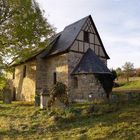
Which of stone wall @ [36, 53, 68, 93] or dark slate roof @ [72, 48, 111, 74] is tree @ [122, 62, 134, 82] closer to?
stone wall @ [36, 53, 68, 93]

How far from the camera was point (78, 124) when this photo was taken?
1669cm

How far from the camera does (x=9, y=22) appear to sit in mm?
26484

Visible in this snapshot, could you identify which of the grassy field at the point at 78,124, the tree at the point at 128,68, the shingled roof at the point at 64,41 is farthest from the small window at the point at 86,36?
the tree at the point at 128,68

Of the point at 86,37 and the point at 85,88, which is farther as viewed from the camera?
the point at 86,37

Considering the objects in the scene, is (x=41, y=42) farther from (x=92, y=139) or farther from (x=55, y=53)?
(x=92, y=139)

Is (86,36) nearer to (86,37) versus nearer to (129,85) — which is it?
(86,37)

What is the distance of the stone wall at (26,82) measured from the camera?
32.3 metres

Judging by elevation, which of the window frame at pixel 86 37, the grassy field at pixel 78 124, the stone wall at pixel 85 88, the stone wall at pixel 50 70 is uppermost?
the window frame at pixel 86 37

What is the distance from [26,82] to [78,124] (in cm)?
1849

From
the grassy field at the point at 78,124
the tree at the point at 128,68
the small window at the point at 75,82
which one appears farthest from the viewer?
the tree at the point at 128,68

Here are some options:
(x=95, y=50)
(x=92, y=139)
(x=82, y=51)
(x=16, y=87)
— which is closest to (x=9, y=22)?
(x=82, y=51)

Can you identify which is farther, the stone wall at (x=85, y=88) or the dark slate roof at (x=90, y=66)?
the dark slate roof at (x=90, y=66)

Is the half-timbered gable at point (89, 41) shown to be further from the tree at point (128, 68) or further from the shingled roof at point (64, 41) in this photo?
the tree at point (128, 68)

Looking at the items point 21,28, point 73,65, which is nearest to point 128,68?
point 73,65
